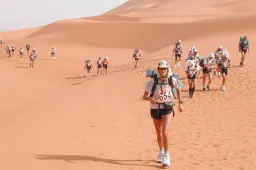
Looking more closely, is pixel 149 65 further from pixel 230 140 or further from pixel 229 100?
pixel 230 140

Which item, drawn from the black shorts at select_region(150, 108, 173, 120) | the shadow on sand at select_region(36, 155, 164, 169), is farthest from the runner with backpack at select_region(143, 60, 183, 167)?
the shadow on sand at select_region(36, 155, 164, 169)

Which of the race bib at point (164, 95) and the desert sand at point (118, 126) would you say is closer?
the race bib at point (164, 95)

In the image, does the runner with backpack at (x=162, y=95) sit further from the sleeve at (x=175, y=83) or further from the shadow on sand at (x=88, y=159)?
the shadow on sand at (x=88, y=159)

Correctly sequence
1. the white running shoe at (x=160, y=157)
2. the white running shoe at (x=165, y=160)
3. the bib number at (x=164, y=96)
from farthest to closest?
the white running shoe at (x=160, y=157) → the white running shoe at (x=165, y=160) → the bib number at (x=164, y=96)

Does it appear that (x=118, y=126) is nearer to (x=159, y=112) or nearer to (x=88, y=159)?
(x=88, y=159)

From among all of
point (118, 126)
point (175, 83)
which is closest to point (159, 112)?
point (175, 83)

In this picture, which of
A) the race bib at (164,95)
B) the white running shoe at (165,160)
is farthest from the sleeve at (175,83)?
the white running shoe at (165,160)

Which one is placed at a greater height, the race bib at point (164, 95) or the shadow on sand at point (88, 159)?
the race bib at point (164, 95)

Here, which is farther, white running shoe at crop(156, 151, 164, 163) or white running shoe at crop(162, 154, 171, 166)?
white running shoe at crop(156, 151, 164, 163)

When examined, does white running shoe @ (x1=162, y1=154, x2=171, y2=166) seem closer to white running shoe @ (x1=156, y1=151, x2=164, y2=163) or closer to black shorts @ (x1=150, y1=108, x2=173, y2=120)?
white running shoe @ (x1=156, y1=151, x2=164, y2=163)

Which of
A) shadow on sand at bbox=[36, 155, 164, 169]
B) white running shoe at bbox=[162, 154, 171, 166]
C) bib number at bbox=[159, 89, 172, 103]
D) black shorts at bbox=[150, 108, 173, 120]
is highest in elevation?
bib number at bbox=[159, 89, 172, 103]

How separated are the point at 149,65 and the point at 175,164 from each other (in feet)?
49.0

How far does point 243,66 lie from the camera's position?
61.3ft

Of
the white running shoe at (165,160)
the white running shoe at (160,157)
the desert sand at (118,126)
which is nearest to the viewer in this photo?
the white running shoe at (165,160)
